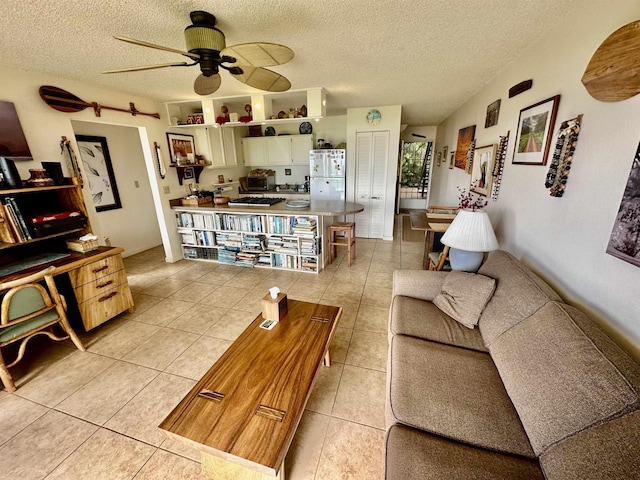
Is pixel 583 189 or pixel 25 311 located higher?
pixel 583 189

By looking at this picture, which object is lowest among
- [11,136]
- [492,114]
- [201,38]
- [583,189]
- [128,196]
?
[128,196]

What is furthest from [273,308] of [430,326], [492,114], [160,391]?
[492,114]

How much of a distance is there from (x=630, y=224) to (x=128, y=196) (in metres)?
5.58

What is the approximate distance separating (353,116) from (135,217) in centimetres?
416

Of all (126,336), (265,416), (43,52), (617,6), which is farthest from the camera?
(126,336)

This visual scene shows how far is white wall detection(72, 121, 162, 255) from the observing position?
156 inches

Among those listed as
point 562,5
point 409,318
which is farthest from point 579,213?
point 562,5

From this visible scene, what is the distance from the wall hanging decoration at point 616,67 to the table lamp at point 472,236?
895 mm

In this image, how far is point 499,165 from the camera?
2459 millimetres

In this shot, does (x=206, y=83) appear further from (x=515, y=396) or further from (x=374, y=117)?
(x=374, y=117)

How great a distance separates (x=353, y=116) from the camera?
4.46 meters

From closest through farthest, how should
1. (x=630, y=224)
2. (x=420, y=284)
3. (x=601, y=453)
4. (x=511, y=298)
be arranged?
(x=601, y=453), (x=630, y=224), (x=511, y=298), (x=420, y=284)

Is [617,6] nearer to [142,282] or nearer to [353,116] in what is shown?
[353,116]

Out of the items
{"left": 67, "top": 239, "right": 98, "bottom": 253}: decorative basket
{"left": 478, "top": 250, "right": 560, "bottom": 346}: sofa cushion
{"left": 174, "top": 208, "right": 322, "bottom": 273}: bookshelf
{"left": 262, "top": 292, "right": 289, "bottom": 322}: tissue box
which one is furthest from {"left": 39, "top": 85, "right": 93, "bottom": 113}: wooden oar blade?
{"left": 478, "top": 250, "right": 560, "bottom": 346}: sofa cushion
